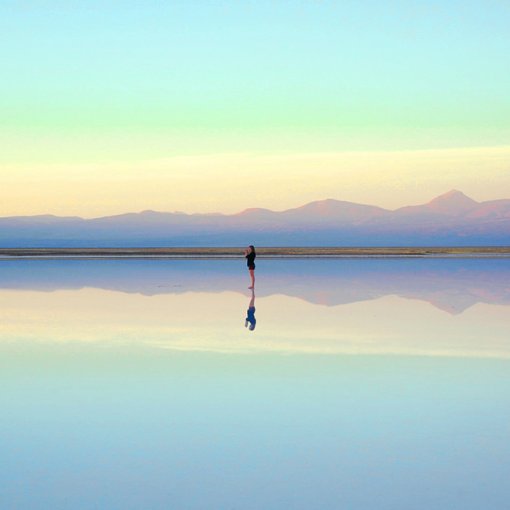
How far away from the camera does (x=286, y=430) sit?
824cm

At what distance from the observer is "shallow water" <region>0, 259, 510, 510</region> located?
21.1ft

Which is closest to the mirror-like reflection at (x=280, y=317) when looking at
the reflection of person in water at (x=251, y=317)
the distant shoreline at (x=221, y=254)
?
the reflection of person in water at (x=251, y=317)

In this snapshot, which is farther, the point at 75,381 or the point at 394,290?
the point at 394,290

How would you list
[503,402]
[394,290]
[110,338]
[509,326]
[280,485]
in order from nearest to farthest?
1. [280,485]
2. [503,402]
3. [110,338]
4. [509,326]
5. [394,290]

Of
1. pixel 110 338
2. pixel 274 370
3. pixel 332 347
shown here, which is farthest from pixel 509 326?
pixel 110 338

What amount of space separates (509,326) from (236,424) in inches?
390

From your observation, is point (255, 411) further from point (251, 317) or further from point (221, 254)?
point (221, 254)

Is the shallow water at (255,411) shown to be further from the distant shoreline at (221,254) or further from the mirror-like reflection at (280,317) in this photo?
the distant shoreline at (221,254)

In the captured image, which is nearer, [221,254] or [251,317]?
[251,317]

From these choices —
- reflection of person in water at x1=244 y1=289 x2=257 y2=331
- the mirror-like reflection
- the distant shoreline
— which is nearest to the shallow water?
the mirror-like reflection

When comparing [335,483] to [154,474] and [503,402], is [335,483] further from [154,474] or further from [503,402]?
[503,402]

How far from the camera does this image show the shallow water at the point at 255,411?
6418mm

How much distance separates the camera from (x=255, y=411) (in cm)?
912

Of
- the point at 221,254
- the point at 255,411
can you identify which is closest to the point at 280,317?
the point at 255,411
